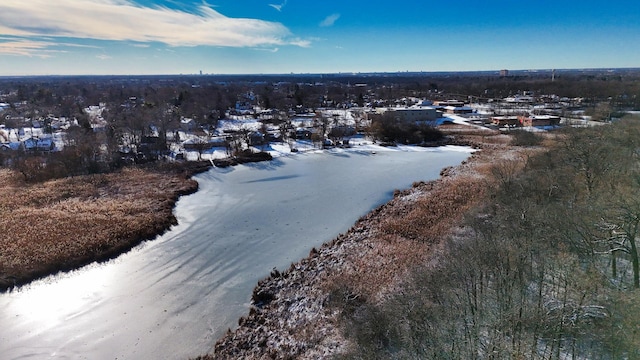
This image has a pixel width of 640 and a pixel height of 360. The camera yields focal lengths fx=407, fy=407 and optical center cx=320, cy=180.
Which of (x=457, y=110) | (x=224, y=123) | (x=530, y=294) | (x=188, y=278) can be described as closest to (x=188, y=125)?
(x=224, y=123)

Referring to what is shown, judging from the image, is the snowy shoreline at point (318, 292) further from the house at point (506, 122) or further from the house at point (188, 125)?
the house at point (506, 122)

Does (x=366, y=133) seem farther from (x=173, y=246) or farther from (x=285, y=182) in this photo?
(x=173, y=246)

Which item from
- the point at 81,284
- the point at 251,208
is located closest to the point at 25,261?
the point at 81,284

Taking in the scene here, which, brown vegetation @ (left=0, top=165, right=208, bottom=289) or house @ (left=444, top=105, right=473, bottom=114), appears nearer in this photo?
brown vegetation @ (left=0, top=165, right=208, bottom=289)

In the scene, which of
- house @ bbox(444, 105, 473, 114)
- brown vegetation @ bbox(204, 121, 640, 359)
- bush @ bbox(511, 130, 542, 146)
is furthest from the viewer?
house @ bbox(444, 105, 473, 114)

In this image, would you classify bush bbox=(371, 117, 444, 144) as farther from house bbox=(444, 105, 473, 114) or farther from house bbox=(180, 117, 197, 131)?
house bbox=(180, 117, 197, 131)

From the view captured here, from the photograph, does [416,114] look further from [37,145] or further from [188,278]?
[188,278]

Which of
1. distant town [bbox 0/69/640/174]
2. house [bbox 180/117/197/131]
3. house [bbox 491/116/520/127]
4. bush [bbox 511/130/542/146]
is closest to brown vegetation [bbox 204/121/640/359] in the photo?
bush [bbox 511/130/542/146]

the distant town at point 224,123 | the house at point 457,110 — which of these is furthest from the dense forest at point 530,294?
the house at point 457,110
